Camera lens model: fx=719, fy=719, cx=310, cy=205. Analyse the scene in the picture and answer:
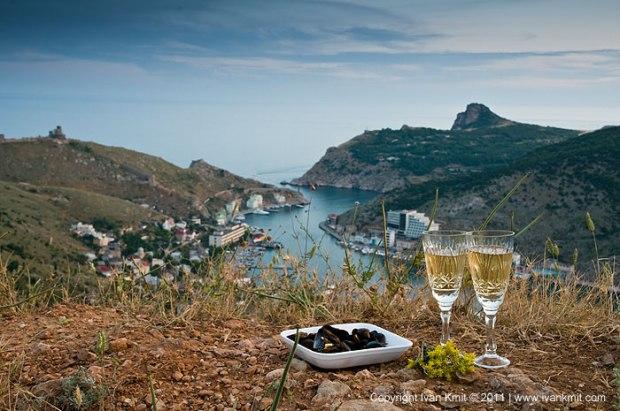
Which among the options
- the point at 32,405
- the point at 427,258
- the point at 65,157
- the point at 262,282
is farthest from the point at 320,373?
the point at 65,157

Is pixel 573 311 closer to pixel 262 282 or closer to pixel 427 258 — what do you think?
pixel 427 258

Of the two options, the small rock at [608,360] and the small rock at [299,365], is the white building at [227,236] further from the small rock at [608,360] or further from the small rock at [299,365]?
the small rock at [608,360]

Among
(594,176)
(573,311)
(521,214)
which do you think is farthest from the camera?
(594,176)

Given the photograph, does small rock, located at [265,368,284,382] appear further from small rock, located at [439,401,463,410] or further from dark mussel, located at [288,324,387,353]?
small rock, located at [439,401,463,410]

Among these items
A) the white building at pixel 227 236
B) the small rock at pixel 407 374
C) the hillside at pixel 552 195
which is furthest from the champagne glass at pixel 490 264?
the hillside at pixel 552 195

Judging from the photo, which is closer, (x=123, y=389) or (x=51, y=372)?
(x=123, y=389)

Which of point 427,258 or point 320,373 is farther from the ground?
point 427,258

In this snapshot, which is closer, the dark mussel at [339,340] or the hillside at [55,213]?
the dark mussel at [339,340]
